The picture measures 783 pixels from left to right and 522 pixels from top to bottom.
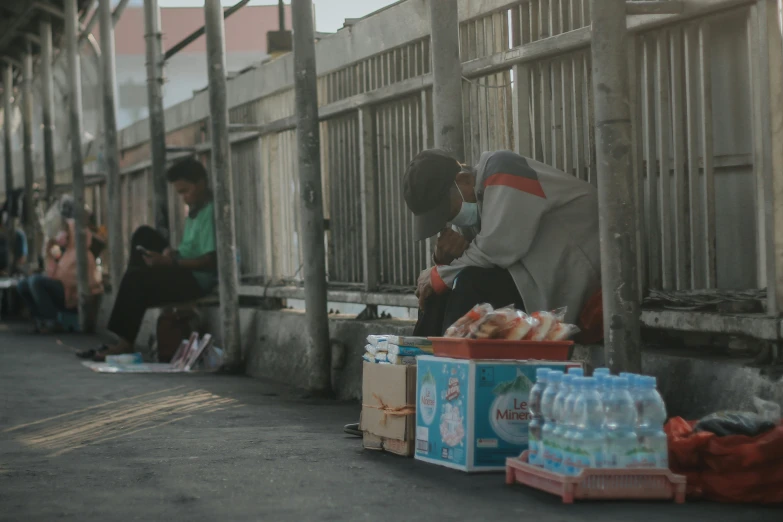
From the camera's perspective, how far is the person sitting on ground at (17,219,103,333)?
61.5 feet

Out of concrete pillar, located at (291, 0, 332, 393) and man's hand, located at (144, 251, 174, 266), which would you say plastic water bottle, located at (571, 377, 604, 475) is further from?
man's hand, located at (144, 251, 174, 266)

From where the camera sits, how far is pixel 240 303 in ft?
43.0

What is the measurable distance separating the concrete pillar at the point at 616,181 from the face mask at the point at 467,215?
1.23m

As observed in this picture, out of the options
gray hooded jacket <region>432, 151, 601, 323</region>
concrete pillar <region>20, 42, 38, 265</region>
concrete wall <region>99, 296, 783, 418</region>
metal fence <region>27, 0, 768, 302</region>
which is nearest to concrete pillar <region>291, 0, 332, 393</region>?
concrete wall <region>99, 296, 783, 418</region>

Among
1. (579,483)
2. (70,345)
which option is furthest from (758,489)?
(70,345)

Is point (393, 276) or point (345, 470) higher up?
point (393, 276)

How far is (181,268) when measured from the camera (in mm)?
12641

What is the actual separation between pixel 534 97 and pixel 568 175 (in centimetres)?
100

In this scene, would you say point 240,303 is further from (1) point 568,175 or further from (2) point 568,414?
(2) point 568,414

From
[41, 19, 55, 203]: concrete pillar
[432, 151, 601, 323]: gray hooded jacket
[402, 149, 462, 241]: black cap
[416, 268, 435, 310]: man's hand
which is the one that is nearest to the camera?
[432, 151, 601, 323]: gray hooded jacket

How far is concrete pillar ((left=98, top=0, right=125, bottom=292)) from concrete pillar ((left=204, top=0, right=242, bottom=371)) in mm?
5438

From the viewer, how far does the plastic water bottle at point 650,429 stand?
493 centimetres

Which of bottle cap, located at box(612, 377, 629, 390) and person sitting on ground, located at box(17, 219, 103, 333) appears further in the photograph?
person sitting on ground, located at box(17, 219, 103, 333)

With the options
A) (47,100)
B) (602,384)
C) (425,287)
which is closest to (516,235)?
(425,287)
